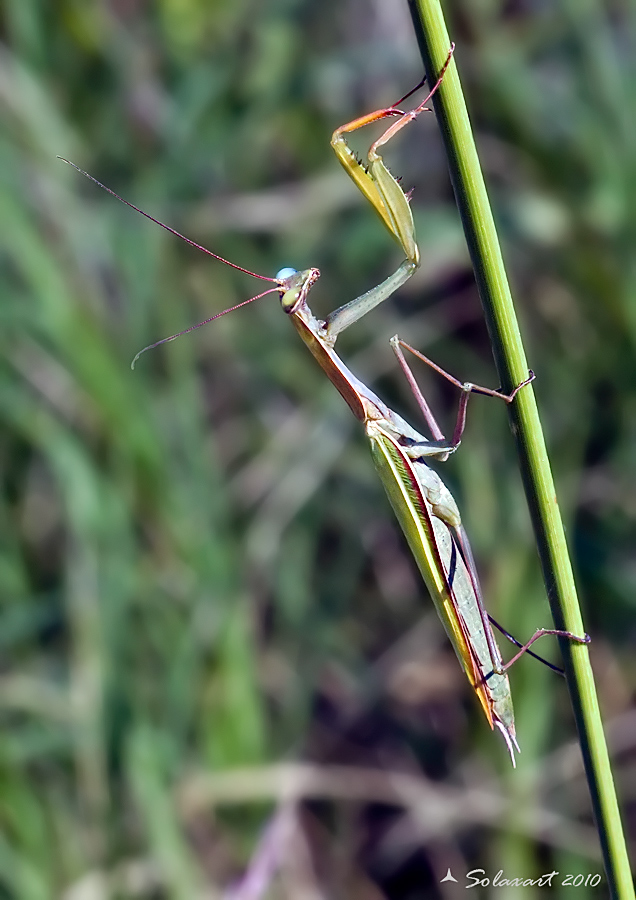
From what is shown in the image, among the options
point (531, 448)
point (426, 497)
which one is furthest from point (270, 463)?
point (531, 448)

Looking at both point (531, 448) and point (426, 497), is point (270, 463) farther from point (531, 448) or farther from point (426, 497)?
point (531, 448)

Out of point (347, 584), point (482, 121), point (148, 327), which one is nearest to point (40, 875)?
point (347, 584)

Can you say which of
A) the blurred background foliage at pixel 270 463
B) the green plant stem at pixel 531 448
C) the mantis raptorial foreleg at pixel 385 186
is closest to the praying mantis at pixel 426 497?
the mantis raptorial foreleg at pixel 385 186

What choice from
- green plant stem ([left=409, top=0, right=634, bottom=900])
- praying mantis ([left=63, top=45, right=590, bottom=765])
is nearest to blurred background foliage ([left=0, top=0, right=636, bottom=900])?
praying mantis ([left=63, top=45, right=590, bottom=765])

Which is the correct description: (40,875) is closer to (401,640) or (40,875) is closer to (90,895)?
(90,895)

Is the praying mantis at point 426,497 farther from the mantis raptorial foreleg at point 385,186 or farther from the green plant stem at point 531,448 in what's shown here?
the green plant stem at point 531,448

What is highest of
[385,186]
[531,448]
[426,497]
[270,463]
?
[270,463]
